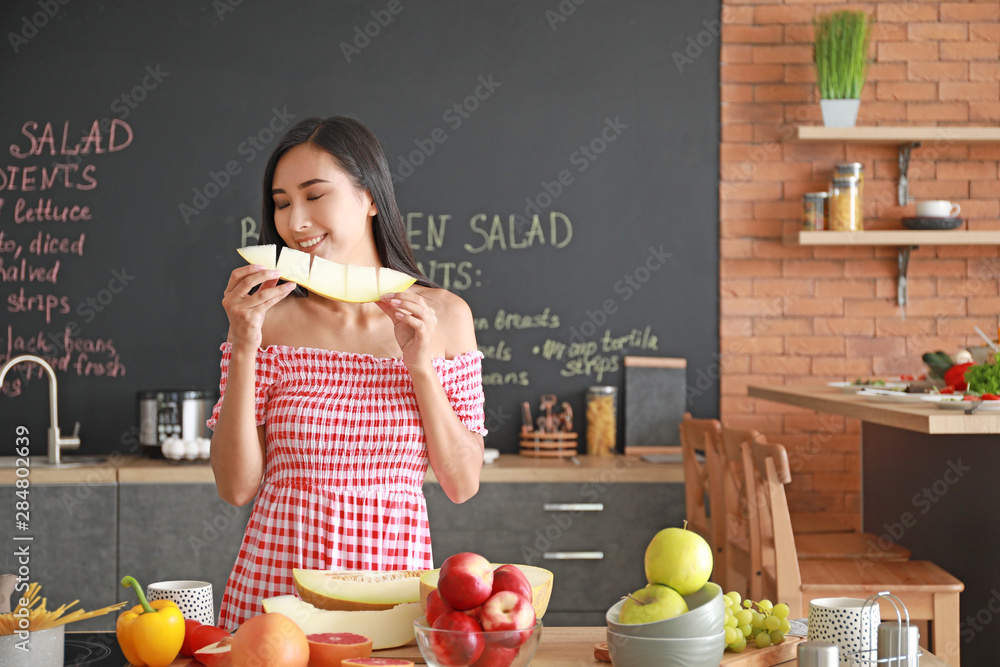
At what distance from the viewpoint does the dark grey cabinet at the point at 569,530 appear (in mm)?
3410

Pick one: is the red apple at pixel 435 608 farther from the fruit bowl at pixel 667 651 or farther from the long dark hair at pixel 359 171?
the long dark hair at pixel 359 171

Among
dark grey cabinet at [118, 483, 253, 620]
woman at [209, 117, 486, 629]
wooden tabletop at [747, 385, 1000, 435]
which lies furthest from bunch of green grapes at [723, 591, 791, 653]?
dark grey cabinet at [118, 483, 253, 620]

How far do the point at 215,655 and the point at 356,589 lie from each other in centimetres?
20

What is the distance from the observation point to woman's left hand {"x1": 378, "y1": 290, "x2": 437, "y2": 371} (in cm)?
142

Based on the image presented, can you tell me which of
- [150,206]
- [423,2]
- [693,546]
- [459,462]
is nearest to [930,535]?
[459,462]

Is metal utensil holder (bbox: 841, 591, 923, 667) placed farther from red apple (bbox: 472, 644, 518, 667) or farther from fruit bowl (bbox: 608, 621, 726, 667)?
red apple (bbox: 472, 644, 518, 667)

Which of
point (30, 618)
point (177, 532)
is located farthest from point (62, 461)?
point (30, 618)

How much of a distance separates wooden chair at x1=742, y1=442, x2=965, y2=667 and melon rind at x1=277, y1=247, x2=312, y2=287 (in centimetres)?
138

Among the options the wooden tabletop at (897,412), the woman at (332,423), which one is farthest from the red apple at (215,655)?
the wooden tabletop at (897,412)

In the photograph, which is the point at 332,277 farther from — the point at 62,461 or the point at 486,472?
the point at 62,461

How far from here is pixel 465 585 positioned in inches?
39.3

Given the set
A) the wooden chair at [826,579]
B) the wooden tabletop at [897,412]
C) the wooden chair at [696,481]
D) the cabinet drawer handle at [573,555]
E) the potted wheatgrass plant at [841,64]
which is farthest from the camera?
the potted wheatgrass plant at [841,64]

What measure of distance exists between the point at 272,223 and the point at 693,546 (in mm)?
971

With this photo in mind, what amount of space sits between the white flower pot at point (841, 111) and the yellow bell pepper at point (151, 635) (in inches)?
133
